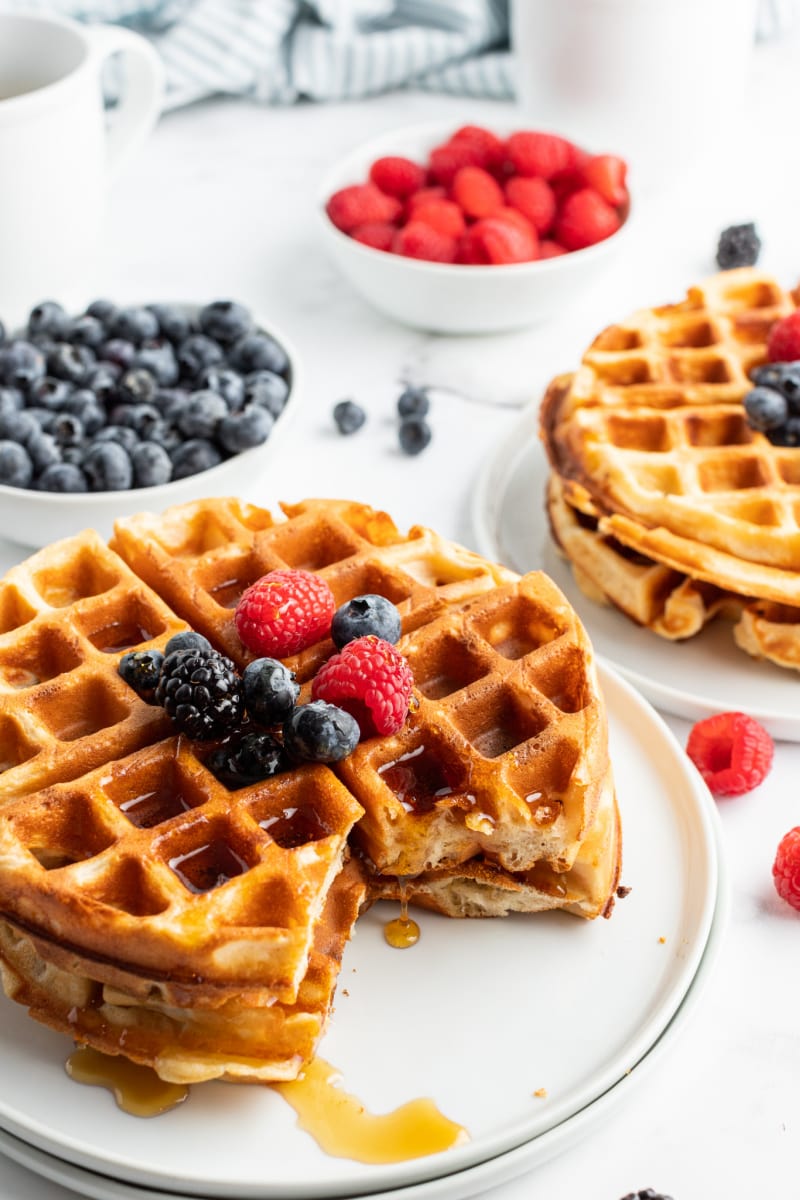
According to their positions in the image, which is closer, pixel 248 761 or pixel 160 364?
pixel 248 761

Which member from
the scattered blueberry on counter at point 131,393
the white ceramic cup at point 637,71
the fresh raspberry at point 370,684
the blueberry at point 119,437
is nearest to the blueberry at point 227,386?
the scattered blueberry on counter at point 131,393

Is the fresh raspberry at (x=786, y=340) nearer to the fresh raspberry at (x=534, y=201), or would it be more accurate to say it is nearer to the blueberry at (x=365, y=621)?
the fresh raspberry at (x=534, y=201)

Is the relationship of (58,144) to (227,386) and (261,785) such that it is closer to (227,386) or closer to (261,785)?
(227,386)

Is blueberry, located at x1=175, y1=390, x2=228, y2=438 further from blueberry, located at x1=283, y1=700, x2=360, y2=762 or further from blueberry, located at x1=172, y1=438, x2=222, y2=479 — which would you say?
blueberry, located at x1=283, y1=700, x2=360, y2=762

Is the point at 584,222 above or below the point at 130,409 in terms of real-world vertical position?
above

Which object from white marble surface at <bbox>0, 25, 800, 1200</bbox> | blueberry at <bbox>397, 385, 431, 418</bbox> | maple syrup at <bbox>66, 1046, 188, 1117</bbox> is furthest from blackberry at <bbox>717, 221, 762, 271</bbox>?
maple syrup at <bbox>66, 1046, 188, 1117</bbox>

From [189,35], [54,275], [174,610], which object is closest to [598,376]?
[174,610]

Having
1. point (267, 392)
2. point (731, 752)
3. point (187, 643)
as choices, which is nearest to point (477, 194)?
point (267, 392)
